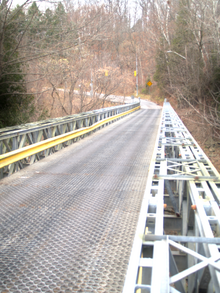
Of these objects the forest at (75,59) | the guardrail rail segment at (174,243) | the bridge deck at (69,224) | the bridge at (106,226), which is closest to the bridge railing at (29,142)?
the bridge at (106,226)

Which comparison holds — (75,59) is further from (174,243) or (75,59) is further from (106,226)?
(174,243)

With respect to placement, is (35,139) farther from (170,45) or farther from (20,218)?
(170,45)

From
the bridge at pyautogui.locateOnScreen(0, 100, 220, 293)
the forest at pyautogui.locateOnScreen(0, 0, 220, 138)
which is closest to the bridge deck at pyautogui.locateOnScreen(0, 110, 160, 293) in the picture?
the bridge at pyautogui.locateOnScreen(0, 100, 220, 293)

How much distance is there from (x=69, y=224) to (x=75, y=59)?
24.4 m

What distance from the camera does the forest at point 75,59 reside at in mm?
10711

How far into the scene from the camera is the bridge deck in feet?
9.61

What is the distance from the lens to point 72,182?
248 inches

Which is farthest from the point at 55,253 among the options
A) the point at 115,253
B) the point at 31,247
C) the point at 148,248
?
the point at 148,248

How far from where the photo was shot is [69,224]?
165 inches

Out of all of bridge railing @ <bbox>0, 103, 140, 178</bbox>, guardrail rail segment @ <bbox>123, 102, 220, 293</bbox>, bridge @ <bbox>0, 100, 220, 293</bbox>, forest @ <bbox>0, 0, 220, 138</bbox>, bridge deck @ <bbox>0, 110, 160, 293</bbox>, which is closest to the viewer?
guardrail rail segment @ <bbox>123, 102, 220, 293</bbox>

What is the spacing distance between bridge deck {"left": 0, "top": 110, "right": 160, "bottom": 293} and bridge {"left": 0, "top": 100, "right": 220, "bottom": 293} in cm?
1

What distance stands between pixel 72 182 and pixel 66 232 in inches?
93.7

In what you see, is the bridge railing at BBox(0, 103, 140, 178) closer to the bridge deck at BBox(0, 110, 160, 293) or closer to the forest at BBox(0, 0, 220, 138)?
the bridge deck at BBox(0, 110, 160, 293)

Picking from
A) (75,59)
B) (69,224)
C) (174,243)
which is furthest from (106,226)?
(75,59)
